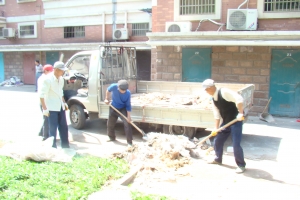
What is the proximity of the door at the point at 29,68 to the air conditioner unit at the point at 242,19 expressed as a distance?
13.7 metres

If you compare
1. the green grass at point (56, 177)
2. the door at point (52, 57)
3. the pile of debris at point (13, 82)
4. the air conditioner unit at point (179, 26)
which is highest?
the air conditioner unit at point (179, 26)

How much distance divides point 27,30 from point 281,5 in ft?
50.9

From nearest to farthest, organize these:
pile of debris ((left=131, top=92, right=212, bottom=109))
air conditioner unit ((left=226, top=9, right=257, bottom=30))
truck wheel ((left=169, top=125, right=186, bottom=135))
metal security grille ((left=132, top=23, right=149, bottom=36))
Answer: truck wheel ((left=169, top=125, right=186, bottom=135)), pile of debris ((left=131, top=92, right=212, bottom=109)), air conditioner unit ((left=226, top=9, right=257, bottom=30)), metal security grille ((left=132, top=23, right=149, bottom=36))

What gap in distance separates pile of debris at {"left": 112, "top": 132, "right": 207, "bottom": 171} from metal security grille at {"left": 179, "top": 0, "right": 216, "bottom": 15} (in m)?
6.35

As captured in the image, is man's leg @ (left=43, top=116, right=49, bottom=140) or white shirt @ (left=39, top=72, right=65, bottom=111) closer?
white shirt @ (left=39, top=72, right=65, bottom=111)

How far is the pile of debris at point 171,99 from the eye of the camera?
7.49 m

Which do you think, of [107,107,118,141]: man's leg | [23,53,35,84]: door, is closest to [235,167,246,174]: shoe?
[107,107,118,141]: man's leg

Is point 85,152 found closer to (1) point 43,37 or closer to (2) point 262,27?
(2) point 262,27

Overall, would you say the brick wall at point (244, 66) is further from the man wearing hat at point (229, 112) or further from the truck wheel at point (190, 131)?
the man wearing hat at point (229, 112)

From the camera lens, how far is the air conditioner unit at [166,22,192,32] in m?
11.0

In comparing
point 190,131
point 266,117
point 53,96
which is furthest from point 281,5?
point 53,96

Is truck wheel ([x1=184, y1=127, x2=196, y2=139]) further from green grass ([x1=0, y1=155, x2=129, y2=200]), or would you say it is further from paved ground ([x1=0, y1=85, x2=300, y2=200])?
green grass ([x1=0, y1=155, x2=129, y2=200])

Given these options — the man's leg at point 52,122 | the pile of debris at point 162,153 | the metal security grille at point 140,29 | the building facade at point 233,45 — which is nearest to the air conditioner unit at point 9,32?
the metal security grille at point 140,29

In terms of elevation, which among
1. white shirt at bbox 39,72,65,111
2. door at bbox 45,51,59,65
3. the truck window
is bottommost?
white shirt at bbox 39,72,65,111
